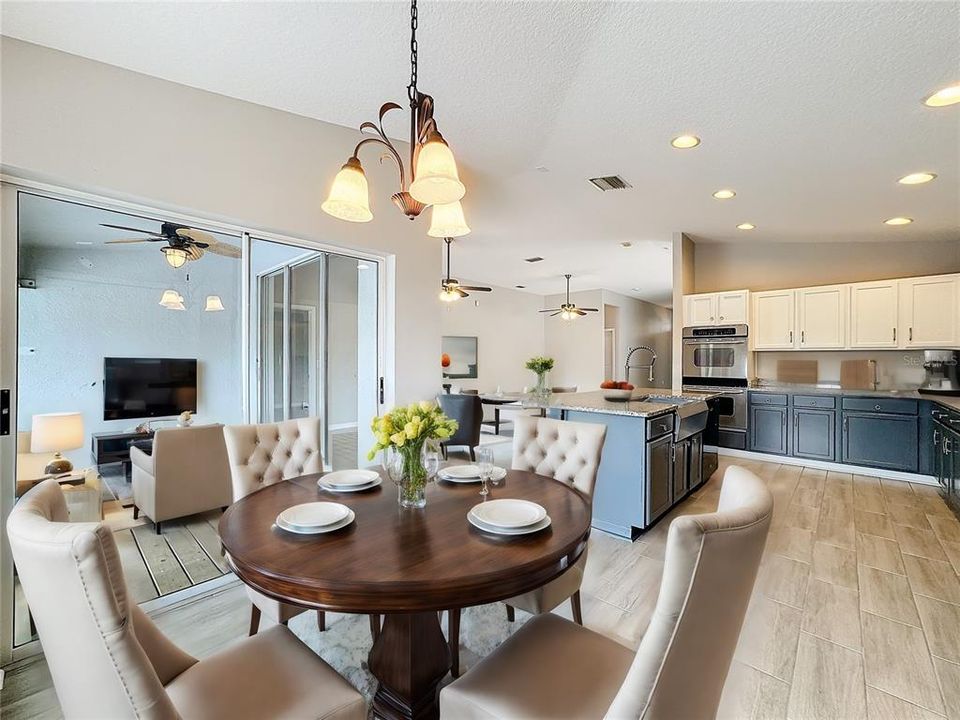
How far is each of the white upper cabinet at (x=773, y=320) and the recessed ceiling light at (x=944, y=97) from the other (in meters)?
3.34

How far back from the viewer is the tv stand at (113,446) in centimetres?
235

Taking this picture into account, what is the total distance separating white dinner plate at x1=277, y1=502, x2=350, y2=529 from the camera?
4.32 feet

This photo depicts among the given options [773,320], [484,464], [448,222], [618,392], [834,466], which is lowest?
[834,466]

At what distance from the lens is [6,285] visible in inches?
74.8

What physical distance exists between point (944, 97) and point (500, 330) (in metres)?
7.64

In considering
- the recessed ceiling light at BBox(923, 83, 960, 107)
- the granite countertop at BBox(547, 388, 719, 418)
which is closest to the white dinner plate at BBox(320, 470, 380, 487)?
the granite countertop at BBox(547, 388, 719, 418)

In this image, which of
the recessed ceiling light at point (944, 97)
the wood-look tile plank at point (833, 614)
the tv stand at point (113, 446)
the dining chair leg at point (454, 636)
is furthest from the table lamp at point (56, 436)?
the recessed ceiling light at point (944, 97)

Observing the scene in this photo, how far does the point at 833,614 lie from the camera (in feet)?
7.25

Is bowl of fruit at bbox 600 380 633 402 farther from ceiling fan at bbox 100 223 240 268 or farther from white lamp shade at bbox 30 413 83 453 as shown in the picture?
white lamp shade at bbox 30 413 83 453

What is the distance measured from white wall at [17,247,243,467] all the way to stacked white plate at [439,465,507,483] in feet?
5.20

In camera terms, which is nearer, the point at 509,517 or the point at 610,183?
the point at 509,517

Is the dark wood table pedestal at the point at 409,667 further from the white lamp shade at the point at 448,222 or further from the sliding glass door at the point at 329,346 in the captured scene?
the sliding glass door at the point at 329,346

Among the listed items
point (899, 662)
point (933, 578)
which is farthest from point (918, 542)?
point (899, 662)

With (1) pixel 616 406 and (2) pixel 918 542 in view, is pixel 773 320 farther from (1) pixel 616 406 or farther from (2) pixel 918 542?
(1) pixel 616 406
